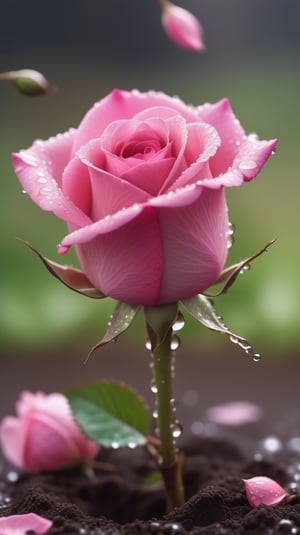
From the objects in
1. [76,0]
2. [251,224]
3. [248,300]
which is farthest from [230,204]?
[76,0]

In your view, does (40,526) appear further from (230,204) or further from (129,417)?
(230,204)

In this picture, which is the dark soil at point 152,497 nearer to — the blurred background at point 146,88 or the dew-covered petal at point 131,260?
the dew-covered petal at point 131,260

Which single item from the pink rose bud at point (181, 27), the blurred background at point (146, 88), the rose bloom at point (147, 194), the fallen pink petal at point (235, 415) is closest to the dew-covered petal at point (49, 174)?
the rose bloom at point (147, 194)

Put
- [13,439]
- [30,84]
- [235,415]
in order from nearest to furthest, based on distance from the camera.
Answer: [30,84]
[13,439]
[235,415]

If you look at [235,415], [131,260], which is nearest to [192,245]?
[131,260]

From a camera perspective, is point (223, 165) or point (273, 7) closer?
point (223, 165)

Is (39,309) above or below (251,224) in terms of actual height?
below

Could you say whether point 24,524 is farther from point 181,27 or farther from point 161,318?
point 181,27
